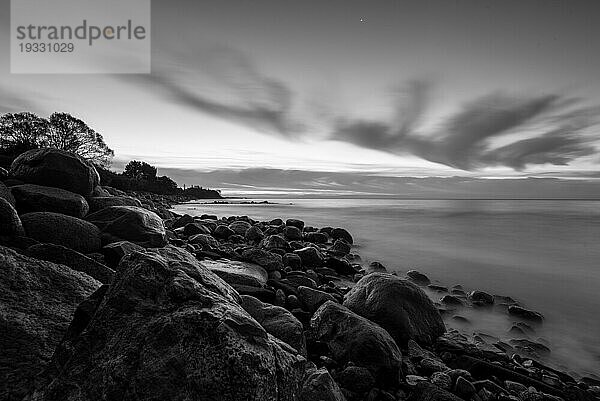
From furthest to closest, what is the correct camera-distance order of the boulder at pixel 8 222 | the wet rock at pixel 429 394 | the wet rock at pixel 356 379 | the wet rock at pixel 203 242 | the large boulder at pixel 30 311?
1. the wet rock at pixel 203 242
2. the boulder at pixel 8 222
3. the wet rock at pixel 356 379
4. the wet rock at pixel 429 394
5. the large boulder at pixel 30 311

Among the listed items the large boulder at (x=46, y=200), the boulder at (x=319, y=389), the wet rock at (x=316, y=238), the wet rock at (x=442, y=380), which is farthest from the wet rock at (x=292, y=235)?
the boulder at (x=319, y=389)

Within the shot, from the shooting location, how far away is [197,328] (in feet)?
5.98

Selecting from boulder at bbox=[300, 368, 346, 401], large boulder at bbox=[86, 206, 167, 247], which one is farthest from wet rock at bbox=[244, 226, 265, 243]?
boulder at bbox=[300, 368, 346, 401]

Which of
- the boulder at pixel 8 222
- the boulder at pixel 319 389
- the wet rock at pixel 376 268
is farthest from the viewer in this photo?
the wet rock at pixel 376 268

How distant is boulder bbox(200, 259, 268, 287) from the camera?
18.6 feet

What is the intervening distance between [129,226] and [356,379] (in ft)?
18.5

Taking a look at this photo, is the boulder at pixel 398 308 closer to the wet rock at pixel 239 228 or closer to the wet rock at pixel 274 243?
the wet rock at pixel 274 243

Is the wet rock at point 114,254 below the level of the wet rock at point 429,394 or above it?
above

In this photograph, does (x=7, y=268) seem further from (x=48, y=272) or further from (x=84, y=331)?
(x=84, y=331)

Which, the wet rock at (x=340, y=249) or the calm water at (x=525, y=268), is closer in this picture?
the calm water at (x=525, y=268)

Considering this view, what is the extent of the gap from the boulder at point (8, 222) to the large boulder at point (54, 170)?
11.6ft

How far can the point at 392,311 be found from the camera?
488cm

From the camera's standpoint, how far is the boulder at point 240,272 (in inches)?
224

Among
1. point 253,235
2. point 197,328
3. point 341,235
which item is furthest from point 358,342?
point 341,235
